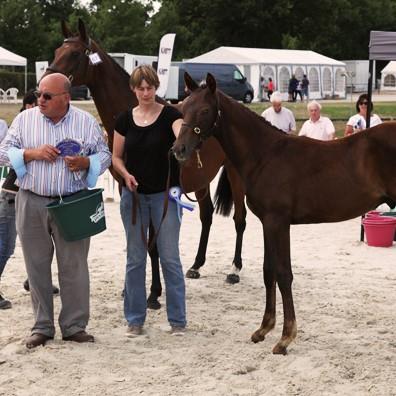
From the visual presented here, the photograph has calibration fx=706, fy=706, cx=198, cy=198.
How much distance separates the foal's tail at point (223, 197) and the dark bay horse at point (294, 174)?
255 centimetres

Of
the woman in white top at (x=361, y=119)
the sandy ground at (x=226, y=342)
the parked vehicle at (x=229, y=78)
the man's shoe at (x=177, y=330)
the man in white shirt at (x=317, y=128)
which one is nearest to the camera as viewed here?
the sandy ground at (x=226, y=342)

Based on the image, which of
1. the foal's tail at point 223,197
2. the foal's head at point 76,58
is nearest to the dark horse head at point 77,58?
the foal's head at point 76,58

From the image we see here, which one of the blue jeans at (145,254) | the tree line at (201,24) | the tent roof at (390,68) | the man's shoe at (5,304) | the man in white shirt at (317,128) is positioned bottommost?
the man's shoe at (5,304)

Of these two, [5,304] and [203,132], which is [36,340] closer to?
[5,304]

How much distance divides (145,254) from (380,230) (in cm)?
369

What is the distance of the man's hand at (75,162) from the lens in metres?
4.43

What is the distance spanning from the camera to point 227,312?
5648 millimetres

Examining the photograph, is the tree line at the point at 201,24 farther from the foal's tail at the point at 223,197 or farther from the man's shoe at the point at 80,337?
the man's shoe at the point at 80,337

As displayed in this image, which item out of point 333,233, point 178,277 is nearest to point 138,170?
point 178,277

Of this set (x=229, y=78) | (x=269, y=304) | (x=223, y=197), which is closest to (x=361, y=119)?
(x=223, y=197)

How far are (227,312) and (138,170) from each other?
153 centimetres

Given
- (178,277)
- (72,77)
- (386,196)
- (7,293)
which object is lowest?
(7,293)

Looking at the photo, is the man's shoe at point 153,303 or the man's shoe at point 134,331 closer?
the man's shoe at point 134,331

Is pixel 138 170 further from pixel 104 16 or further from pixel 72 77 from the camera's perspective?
pixel 104 16
